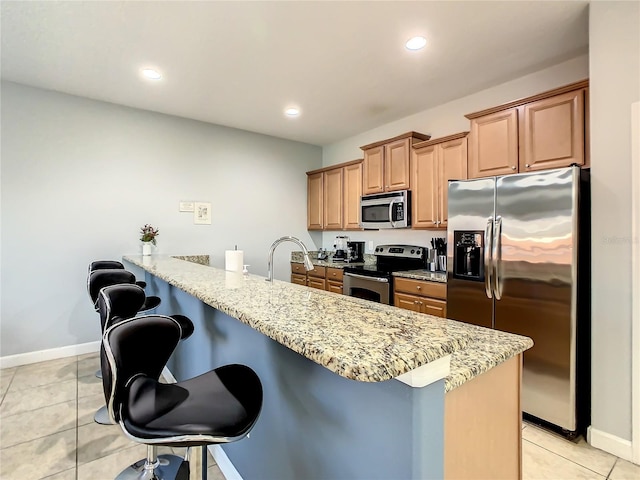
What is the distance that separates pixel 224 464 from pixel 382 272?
228 cm

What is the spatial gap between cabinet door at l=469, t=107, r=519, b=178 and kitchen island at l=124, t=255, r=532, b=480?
207cm

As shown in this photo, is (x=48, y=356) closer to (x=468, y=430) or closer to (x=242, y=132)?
A: (x=242, y=132)

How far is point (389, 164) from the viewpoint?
3.96 meters

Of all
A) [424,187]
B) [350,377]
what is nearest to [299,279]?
[424,187]

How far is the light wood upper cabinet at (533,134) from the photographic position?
2377 mm

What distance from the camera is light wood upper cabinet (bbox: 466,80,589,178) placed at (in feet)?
7.80

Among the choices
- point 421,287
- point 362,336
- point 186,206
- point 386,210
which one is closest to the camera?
point 362,336

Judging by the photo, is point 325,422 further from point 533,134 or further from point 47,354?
point 47,354

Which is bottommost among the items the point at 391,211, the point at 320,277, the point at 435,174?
the point at 320,277

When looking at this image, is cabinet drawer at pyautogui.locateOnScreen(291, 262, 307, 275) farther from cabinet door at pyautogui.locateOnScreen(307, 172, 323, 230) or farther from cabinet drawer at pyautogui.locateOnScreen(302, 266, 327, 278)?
cabinet door at pyautogui.locateOnScreen(307, 172, 323, 230)

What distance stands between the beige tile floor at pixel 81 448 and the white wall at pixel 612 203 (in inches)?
9.9

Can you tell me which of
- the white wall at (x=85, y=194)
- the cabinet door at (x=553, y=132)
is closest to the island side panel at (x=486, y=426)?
the cabinet door at (x=553, y=132)

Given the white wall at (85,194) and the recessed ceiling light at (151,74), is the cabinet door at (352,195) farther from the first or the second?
the recessed ceiling light at (151,74)

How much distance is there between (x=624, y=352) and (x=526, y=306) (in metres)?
0.55
